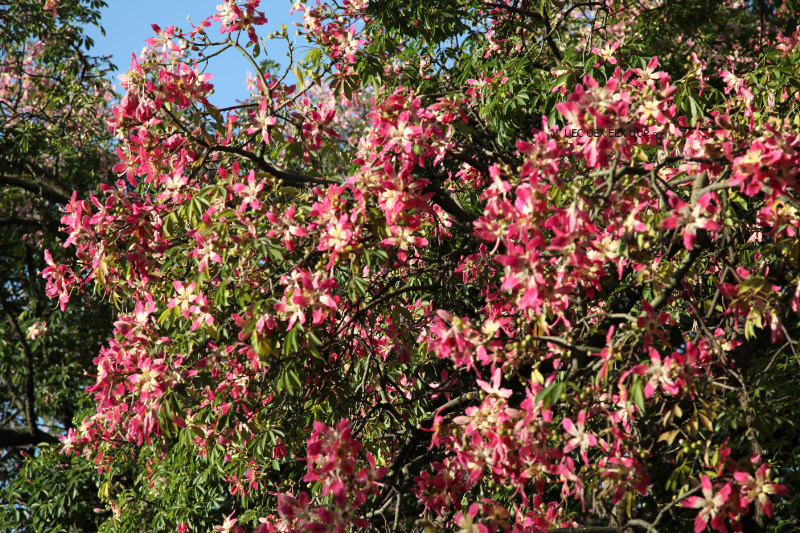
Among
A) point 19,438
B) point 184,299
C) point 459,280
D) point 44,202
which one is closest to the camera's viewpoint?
point 184,299

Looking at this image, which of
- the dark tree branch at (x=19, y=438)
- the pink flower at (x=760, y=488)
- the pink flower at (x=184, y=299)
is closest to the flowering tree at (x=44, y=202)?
the dark tree branch at (x=19, y=438)

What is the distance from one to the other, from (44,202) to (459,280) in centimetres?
613

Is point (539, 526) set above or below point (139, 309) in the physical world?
below

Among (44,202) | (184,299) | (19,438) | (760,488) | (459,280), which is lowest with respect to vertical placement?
(760,488)

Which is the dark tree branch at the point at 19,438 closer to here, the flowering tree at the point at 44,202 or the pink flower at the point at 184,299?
the flowering tree at the point at 44,202

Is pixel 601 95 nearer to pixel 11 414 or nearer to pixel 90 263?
pixel 90 263

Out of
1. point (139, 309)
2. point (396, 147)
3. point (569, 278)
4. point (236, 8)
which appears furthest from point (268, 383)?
point (236, 8)

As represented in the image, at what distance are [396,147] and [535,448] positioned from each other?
45.8 inches

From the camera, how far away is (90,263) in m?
2.92

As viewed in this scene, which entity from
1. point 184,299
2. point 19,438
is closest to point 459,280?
point 184,299

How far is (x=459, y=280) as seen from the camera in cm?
365

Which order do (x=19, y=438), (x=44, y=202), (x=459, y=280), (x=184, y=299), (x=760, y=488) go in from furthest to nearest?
1. (x=44, y=202)
2. (x=19, y=438)
3. (x=459, y=280)
4. (x=184, y=299)
5. (x=760, y=488)

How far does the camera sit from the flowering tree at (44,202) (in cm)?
717

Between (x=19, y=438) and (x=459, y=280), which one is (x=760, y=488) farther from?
(x=19, y=438)
